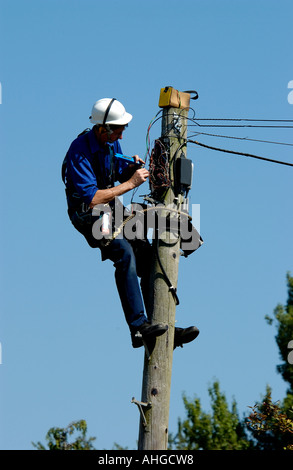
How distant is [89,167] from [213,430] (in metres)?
20.1

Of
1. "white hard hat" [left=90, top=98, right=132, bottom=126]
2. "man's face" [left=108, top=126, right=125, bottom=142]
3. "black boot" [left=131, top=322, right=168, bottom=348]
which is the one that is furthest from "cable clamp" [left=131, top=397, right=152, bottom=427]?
"white hard hat" [left=90, top=98, right=132, bottom=126]

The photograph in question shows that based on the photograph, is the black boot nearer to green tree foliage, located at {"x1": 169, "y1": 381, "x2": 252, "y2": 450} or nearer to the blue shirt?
the blue shirt

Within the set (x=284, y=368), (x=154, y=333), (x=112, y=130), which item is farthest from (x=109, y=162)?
(x=284, y=368)

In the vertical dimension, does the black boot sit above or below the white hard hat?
below

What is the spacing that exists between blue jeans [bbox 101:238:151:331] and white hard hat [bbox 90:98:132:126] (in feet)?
3.54

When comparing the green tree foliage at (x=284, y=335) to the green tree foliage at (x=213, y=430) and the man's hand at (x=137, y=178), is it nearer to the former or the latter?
the green tree foliage at (x=213, y=430)

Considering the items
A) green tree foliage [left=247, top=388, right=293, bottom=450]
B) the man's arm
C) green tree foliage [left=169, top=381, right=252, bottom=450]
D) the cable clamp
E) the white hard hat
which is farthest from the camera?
green tree foliage [left=169, top=381, right=252, bottom=450]

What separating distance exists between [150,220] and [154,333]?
1013 millimetres

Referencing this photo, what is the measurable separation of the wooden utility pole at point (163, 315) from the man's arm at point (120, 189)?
0.25 m

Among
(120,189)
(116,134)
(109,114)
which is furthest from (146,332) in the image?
(109,114)

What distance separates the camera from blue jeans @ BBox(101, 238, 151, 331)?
7.27 meters

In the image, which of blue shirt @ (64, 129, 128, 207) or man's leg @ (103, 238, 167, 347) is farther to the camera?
blue shirt @ (64, 129, 128, 207)

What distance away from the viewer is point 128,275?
734cm

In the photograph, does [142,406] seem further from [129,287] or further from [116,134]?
[116,134]
